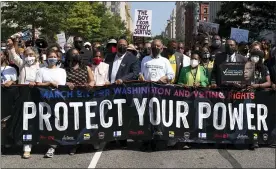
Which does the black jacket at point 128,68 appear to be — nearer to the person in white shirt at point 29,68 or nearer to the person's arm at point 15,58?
the person in white shirt at point 29,68

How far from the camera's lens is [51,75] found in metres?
7.69

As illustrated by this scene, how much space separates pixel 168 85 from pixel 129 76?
0.75m

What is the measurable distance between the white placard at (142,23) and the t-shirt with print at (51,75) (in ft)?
19.9

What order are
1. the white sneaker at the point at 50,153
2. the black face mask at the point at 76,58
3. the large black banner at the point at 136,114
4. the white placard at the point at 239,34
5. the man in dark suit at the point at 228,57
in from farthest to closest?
1. the white placard at the point at 239,34
2. the man in dark suit at the point at 228,57
3. the black face mask at the point at 76,58
4. the large black banner at the point at 136,114
5. the white sneaker at the point at 50,153

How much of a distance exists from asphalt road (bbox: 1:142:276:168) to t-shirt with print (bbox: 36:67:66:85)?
3.92 ft

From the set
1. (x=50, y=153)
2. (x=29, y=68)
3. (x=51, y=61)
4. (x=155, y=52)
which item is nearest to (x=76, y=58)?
(x=51, y=61)

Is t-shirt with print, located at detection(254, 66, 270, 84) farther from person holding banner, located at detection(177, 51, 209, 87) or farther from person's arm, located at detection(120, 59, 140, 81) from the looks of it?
person's arm, located at detection(120, 59, 140, 81)

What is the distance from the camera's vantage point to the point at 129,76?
8.16m

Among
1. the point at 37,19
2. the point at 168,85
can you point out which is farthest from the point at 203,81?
the point at 37,19

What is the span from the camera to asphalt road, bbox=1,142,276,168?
22.5ft

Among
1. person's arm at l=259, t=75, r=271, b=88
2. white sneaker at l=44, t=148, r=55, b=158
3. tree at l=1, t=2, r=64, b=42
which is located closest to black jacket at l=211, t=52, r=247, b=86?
person's arm at l=259, t=75, r=271, b=88

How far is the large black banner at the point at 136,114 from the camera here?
7.56 m

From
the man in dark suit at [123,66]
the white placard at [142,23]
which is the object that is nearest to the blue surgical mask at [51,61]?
the man in dark suit at [123,66]

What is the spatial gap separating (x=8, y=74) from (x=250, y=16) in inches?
1685
